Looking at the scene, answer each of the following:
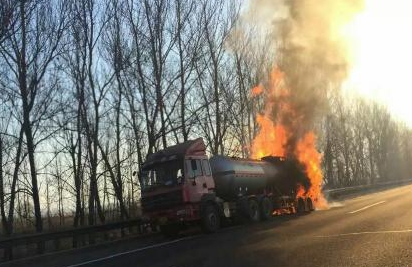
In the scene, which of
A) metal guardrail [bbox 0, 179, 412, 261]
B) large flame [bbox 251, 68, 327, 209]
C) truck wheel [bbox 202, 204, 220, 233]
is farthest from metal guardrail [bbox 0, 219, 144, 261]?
large flame [bbox 251, 68, 327, 209]

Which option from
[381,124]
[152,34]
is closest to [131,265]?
[152,34]

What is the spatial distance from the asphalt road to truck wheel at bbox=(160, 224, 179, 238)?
1220 millimetres

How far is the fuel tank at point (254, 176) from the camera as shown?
2114 cm

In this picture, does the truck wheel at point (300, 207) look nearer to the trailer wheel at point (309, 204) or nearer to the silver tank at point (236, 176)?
the trailer wheel at point (309, 204)

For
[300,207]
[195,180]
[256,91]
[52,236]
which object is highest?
[256,91]

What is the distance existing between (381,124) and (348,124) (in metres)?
16.7

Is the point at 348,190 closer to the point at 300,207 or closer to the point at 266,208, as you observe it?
the point at 300,207

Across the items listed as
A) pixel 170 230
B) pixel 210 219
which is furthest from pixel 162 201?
pixel 210 219

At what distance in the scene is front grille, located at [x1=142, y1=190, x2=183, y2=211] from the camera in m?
18.3

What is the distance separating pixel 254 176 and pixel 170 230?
546 centimetres

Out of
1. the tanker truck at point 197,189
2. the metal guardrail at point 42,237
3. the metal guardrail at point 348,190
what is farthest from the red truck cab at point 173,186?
the metal guardrail at point 348,190

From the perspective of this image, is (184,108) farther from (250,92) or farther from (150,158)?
A: (150,158)

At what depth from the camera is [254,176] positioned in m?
23.4

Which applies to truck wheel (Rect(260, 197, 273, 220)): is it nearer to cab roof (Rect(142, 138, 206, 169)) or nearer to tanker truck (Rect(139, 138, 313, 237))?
tanker truck (Rect(139, 138, 313, 237))
